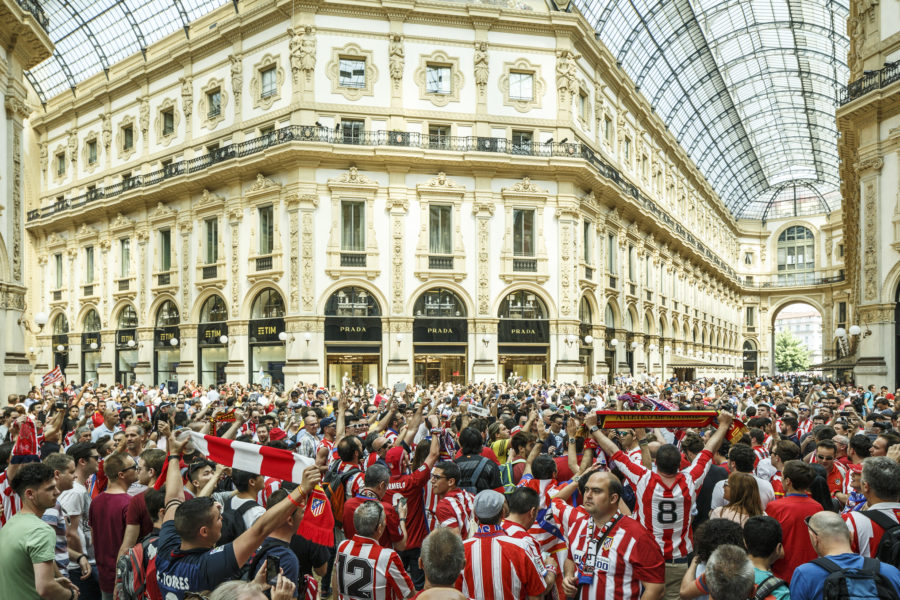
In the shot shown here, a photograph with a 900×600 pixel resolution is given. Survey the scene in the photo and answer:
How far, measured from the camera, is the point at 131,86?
41.6 metres

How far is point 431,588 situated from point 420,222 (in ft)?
99.6

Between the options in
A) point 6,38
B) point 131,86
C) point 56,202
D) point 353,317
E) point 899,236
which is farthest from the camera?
point 56,202

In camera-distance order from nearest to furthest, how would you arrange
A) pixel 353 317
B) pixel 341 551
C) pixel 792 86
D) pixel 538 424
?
pixel 341 551
pixel 538 424
pixel 353 317
pixel 792 86

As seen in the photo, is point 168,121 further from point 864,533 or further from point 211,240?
point 864,533

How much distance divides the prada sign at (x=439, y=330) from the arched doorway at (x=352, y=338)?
1954 millimetres

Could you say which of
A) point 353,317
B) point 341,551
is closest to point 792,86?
point 353,317

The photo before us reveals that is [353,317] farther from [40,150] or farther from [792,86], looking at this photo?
[792,86]

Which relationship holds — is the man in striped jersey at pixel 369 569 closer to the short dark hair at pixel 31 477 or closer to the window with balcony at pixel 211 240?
the short dark hair at pixel 31 477

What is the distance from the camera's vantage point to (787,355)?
9525cm

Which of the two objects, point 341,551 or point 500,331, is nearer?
point 341,551

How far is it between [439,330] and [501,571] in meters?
29.0

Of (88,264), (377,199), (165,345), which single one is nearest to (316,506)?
(377,199)

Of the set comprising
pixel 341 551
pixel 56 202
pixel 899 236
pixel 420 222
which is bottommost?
pixel 341 551

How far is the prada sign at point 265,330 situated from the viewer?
3334cm
